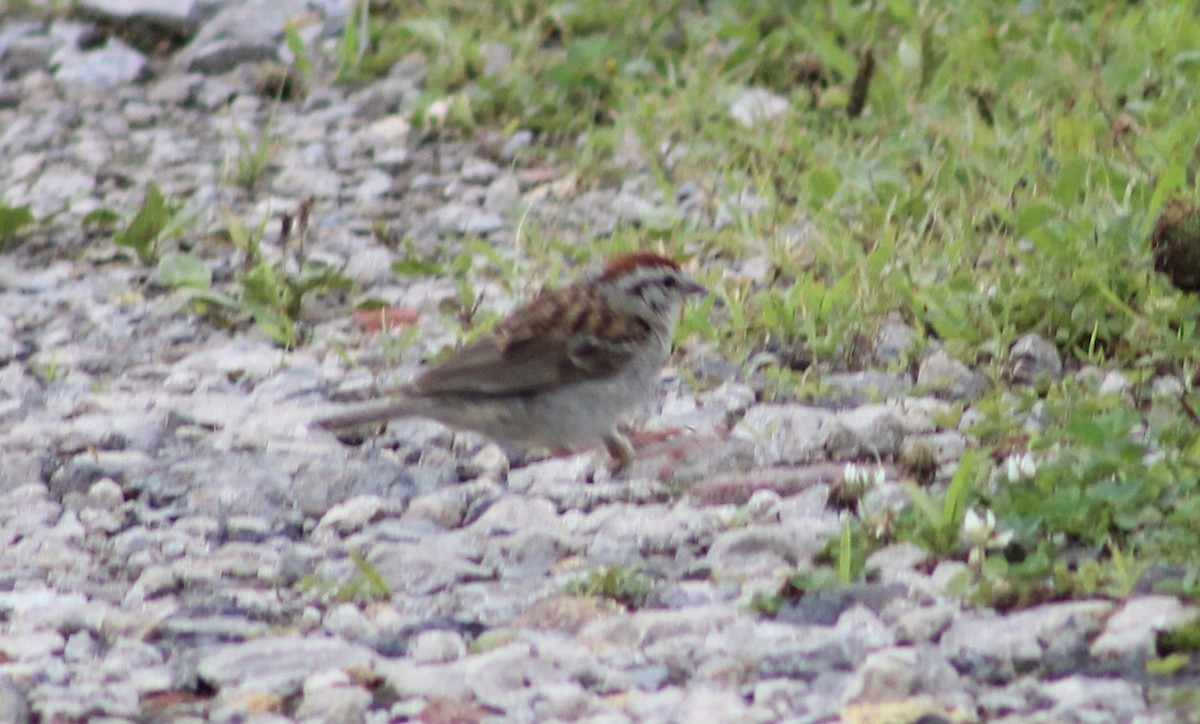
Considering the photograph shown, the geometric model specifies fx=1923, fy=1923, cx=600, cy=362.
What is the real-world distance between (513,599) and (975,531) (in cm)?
108

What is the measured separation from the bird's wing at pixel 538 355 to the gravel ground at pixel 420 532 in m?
0.26

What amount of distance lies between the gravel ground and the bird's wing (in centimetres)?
26

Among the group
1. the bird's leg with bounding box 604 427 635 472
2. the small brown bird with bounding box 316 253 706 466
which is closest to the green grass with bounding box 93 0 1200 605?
the small brown bird with bounding box 316 253 706 466

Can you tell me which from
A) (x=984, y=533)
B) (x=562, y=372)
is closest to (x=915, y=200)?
(x=562, y=372)

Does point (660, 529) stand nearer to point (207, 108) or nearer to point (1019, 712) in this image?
point (1019, 712)

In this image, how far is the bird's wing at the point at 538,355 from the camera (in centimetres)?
547

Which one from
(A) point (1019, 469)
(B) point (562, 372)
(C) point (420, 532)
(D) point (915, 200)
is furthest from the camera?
(D) point (915, 200)

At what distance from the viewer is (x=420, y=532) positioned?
5.06 meters

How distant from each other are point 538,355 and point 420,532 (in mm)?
807

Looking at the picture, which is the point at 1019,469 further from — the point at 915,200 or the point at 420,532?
the point at 915,200

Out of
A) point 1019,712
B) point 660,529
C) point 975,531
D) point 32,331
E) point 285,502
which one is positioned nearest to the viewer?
point 1019,712

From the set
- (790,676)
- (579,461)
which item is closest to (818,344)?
(579,461)

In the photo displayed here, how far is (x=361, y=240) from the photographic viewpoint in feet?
25.7

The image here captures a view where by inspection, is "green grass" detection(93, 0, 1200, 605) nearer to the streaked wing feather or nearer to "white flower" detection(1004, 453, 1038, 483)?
"white flower" detection(1004, 453, 1038, 483)
